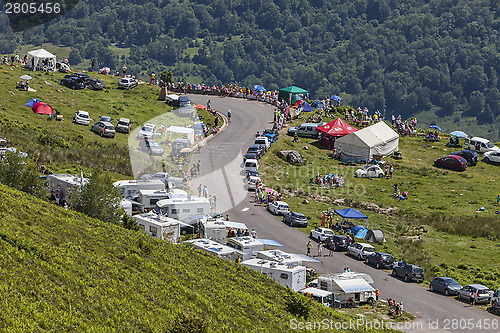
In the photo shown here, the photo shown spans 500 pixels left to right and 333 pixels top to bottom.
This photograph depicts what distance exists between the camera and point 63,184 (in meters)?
55.8

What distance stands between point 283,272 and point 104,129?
40109 millimetres

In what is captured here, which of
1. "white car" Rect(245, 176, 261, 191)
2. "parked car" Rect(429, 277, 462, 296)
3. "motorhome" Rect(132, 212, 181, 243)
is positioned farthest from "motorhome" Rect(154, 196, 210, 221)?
"parked car" Rect(429, 277, 462, 296)

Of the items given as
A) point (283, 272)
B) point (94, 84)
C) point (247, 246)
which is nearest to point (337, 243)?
point (247, 246)

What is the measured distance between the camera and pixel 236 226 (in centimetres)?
5594

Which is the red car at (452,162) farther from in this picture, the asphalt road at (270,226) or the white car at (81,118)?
the white car at (81,118)

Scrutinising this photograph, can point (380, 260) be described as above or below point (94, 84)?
below

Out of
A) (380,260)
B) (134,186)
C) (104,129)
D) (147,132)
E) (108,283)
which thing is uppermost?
(108,283)

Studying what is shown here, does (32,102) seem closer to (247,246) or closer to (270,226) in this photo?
(270,226)

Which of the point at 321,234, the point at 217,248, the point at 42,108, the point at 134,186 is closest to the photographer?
the point at 217,248

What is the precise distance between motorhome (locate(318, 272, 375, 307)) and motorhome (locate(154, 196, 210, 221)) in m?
13.8

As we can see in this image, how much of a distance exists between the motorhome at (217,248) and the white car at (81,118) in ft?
121

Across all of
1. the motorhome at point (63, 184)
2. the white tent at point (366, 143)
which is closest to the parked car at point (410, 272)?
the motorhome at point (63, 184)

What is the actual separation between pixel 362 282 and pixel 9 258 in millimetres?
25069

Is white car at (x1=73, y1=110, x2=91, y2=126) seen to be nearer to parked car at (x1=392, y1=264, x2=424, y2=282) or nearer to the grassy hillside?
the grassy hillside
